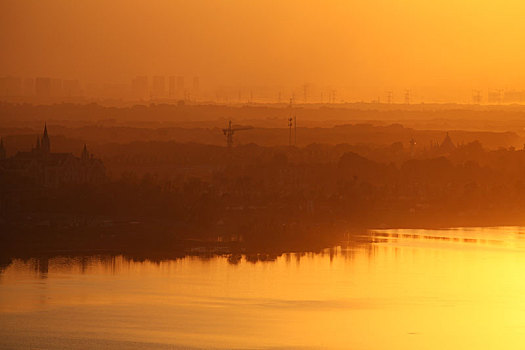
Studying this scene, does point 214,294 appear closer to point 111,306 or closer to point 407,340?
point 111,306

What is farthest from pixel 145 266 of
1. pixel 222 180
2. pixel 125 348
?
pixel 222 180

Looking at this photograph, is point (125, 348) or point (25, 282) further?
point (25, 282)

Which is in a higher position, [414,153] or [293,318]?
[414,153]

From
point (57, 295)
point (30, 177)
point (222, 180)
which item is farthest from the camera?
point (222, 180)

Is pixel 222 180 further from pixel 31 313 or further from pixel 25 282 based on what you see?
pixel 31 313

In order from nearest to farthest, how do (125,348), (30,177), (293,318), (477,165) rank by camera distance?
(125,348), (293,318), (30,177), (477,165)

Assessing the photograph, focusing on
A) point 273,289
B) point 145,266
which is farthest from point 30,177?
point 273,289
